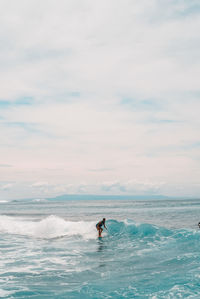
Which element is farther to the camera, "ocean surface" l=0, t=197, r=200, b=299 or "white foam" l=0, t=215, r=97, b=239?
"white foam" l=0, t=215, r=97, b=239

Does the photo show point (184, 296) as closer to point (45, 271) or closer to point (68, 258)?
point (45, 271)

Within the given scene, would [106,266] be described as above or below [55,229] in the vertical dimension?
above

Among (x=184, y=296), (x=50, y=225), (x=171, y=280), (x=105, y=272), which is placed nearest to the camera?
(x=184, y=296)

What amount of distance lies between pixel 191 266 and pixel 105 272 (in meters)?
4.93

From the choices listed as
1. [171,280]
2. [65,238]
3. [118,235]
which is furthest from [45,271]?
[118,235]

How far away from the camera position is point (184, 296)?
1093 centimetres

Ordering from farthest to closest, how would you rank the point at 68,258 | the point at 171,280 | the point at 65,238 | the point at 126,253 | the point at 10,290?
the point at 65,238 → the point at 126,253 → the point at 68,258 → the point at 171,280 → the point at 10,290

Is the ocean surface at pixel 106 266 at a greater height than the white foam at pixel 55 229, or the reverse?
the ocean surface at pixel 106 266

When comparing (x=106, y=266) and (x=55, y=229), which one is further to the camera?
(x=55, y=229)

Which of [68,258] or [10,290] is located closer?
[10,290]

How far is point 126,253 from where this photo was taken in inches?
768

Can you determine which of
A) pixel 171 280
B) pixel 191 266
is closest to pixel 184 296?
pixel 171 280

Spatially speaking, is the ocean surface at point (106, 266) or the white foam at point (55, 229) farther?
the white foam at point (55, 229)

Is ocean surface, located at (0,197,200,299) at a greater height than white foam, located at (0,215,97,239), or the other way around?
ocean surface, located at (0,197,200,299)
